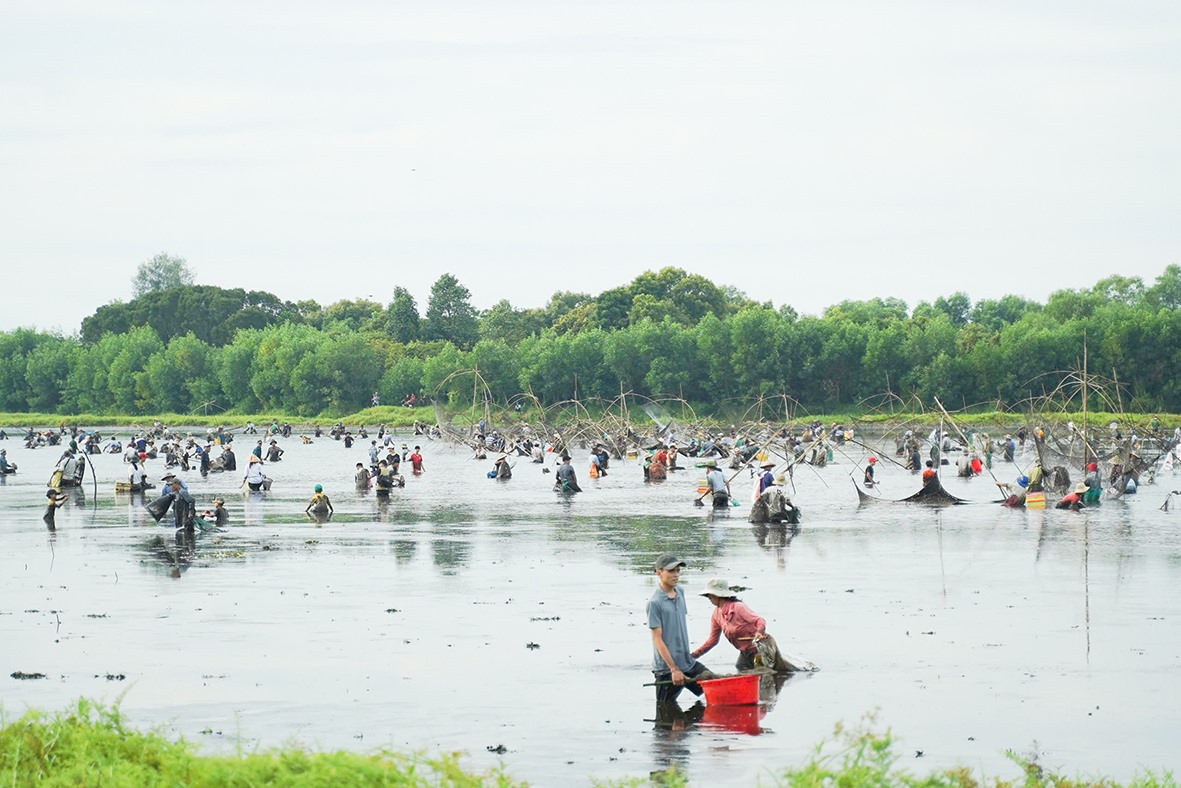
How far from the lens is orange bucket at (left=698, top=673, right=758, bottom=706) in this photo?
55.4 ft

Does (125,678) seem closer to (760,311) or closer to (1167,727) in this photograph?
(1167,727)

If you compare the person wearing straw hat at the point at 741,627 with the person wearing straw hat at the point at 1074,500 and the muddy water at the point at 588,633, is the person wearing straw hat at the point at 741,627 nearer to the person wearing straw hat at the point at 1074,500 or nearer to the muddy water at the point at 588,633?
the muddy water at the point at 588,633

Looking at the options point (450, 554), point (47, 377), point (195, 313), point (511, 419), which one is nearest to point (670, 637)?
point (450, 554)

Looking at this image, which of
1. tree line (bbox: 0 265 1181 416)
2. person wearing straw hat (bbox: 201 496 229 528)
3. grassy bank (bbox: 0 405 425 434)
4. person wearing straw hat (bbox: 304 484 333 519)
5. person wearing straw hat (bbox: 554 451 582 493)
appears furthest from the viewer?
grassy bank (bbox: 0 405 425 434)

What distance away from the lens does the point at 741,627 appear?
1827 centimetres

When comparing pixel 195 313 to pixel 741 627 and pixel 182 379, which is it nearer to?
pixel 182 379

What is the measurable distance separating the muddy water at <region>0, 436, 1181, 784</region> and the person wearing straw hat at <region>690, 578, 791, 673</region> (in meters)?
0.55

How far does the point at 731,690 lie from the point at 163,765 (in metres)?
7.57

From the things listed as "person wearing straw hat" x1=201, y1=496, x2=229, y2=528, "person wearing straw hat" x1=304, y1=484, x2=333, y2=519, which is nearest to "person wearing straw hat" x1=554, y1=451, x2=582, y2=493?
"person wearing straw hat" x1=304, y1=484, x2=333, y2=519

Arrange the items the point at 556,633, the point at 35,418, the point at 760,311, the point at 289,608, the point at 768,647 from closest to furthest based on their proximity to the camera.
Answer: the point at 768,647
the point at 556,633
the point at 289,608
the point at 760,311
the point at 35,418

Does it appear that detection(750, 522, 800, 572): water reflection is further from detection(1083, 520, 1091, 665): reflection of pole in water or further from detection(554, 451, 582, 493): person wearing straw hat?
detection(554, 451, 582, 493): person wearing straw hat

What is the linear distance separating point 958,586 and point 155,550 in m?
18.1

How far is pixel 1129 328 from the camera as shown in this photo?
121 meters

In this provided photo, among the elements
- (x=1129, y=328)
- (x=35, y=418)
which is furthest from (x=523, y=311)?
(x=1129, y=328)
